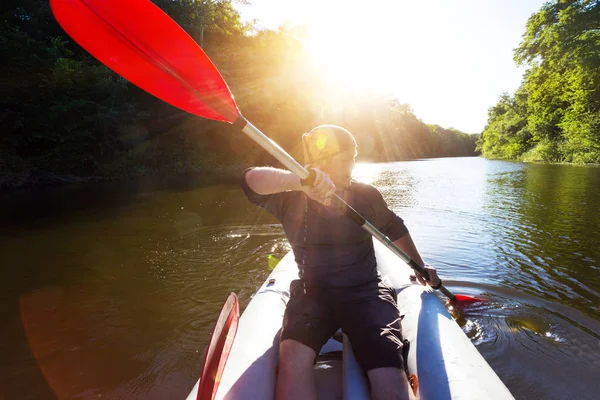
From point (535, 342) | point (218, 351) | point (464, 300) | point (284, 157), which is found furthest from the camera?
point (464, 300)

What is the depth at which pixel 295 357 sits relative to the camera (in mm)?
1555

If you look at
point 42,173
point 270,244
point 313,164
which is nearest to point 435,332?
point 313,164

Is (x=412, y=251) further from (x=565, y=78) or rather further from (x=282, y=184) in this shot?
(x=565, y=78)

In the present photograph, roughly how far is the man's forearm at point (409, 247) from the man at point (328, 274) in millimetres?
520

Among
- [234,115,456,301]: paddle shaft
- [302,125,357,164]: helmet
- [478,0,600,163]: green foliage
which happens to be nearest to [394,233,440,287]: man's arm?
[234,115,456,301]: paddle shaft

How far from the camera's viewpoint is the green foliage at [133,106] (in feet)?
47.1

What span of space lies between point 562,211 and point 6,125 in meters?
20.5

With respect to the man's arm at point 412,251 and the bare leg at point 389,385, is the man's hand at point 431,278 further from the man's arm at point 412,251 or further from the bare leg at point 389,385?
the bare leg at point 389,385

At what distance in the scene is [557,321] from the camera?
10.4ft

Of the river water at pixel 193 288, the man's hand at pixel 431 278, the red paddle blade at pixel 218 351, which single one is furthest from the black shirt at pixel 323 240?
the river water at pixel 193 288

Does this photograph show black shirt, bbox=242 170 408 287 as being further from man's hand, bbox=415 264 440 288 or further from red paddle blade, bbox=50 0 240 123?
man's hand, bbox=415 264 440 288

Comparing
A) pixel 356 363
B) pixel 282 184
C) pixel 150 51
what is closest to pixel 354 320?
pixel 356 363

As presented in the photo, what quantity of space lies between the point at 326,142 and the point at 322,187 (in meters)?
0.32

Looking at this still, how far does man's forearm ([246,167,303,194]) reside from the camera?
1887mm
